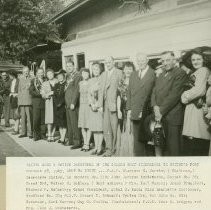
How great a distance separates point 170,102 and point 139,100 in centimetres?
19

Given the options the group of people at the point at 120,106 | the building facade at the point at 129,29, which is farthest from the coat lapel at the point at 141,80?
the building facade at the point at 129,29

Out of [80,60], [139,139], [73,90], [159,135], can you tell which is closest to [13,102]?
[73,90]

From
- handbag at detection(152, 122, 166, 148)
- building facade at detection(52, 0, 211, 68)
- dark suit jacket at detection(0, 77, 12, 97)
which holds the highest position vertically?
building facade at detection(52, 0, 211, 68)

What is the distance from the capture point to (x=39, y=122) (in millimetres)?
3127

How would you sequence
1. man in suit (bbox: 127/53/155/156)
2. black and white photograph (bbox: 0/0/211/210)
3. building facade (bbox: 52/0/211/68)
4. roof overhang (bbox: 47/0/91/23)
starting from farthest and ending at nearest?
roof overhang (bbox: 47/0/91/23) → man in suit (bbox: 127/53/155/156) → black and white photograph (bbox: 0/0/211/210) → building facade (bbox: 52/0/211/68)

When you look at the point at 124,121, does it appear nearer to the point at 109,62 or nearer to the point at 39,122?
the point at 109,62

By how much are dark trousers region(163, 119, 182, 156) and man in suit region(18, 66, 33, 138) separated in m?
0.91

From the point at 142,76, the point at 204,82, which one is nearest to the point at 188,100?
the point at 204,82

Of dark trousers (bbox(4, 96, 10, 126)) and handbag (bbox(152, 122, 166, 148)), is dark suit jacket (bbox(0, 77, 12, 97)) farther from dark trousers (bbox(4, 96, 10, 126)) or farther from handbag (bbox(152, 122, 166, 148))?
handbag (bbox(152, 122, 166, 148))

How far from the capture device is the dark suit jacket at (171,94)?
2.70 metres

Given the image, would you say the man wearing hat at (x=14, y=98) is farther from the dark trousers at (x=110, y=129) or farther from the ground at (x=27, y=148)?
the dark trousers at (x=110, y=129)

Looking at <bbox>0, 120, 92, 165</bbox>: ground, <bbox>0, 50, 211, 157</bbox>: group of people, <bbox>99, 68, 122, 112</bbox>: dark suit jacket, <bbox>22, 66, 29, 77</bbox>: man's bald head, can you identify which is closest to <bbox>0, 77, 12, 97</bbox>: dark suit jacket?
<bbox>0, 50, 211, 157</bbox>: group of people

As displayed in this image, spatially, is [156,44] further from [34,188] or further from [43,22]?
[34,188]

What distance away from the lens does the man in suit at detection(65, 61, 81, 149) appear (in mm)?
2998
